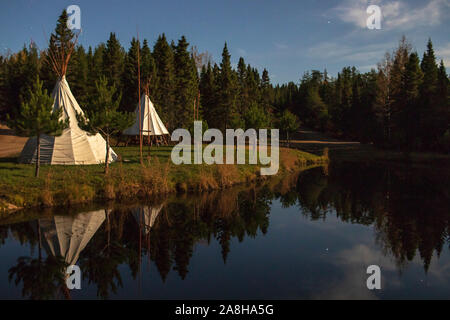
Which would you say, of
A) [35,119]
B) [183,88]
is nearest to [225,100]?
[183,88]

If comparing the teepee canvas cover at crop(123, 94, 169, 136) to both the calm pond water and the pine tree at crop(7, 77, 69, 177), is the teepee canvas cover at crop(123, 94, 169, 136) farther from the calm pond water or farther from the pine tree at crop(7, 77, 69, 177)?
the pine tree at crop(7, 77, 69, 177)

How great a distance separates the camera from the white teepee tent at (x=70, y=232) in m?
8.69

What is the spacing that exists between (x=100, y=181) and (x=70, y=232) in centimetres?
462

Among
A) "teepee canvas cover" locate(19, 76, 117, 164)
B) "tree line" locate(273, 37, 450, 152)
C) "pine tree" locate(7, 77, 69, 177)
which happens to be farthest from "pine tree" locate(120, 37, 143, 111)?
"tree line" locate(273, 37, 450, 152)

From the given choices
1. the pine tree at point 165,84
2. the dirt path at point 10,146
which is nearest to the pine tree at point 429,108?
the pine tree at point 165,84

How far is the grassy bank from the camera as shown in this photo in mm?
12516

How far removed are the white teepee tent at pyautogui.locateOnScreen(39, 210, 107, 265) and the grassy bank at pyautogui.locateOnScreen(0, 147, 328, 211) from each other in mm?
1635

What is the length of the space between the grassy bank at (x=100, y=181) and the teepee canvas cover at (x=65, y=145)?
0.88m

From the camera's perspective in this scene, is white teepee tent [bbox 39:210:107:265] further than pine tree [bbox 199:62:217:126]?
No

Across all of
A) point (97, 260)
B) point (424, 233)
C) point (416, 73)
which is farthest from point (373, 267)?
point (416, 73)

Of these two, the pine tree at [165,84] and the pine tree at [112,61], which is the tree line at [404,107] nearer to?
the pine tree at [165,84]

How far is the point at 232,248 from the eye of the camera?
9617 millimetres

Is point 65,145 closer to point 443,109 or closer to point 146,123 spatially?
point 146,123
